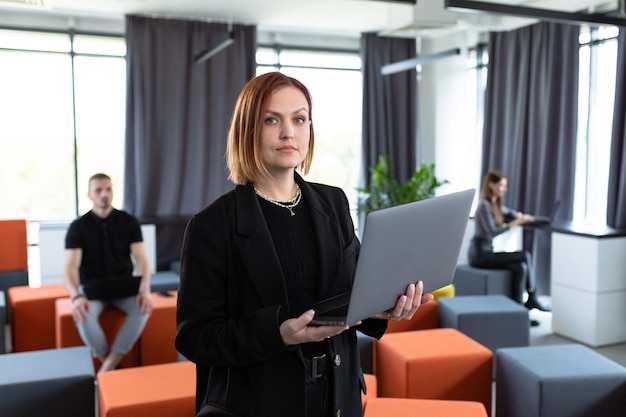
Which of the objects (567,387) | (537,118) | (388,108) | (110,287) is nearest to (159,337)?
(110,287)

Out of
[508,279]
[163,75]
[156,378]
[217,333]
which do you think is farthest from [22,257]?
[217,333]

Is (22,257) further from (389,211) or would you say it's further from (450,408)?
(389,211)

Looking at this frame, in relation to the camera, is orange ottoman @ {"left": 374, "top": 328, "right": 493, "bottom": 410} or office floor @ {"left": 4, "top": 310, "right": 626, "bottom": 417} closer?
orange ottoman @ {"left": 374, "top": 328, "right": 493, "bottom": 410}

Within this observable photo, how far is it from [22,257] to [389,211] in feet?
17.6

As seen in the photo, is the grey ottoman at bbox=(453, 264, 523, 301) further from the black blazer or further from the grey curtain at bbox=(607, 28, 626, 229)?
the black blazer

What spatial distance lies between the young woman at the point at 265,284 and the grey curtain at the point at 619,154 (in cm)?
517

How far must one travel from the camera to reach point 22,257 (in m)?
5.81

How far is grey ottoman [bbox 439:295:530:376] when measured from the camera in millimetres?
4180

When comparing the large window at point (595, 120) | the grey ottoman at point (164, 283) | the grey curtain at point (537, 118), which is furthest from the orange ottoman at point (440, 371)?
the grey curtain at point (537, 118)

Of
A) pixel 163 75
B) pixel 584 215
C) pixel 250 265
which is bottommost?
pixel 584 215

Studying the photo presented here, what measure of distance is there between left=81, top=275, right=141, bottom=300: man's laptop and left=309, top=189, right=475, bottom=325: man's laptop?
3.05 metres

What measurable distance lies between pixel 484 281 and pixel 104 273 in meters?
3.36

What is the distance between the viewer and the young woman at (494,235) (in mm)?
5914

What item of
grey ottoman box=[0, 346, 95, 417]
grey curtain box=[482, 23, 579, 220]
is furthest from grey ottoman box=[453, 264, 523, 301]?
grey ottoman box=[0, 346, 95, 417]
